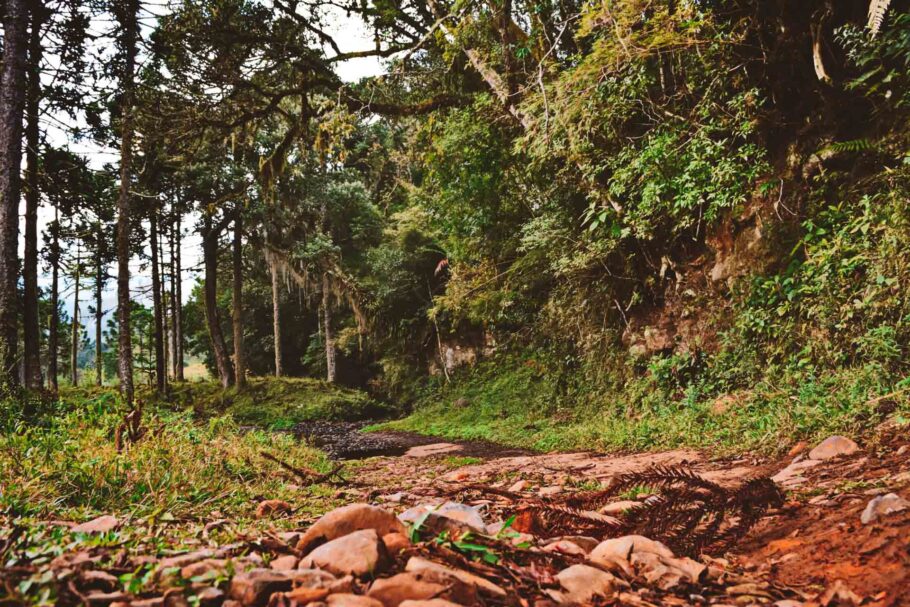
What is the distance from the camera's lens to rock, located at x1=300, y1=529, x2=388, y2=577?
4.34 feet

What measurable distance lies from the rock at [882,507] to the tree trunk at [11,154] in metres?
8.88

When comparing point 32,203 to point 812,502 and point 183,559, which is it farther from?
point 812,502

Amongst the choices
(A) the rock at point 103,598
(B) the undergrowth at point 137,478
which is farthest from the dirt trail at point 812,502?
(A) the rock at point 103,598

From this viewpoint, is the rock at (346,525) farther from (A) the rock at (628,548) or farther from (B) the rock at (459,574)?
(A) the rock at (628,548)

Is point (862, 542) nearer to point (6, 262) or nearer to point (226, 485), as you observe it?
point (226, 485)

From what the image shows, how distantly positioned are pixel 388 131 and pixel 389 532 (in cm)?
2572

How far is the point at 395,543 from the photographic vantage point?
58.1 inches

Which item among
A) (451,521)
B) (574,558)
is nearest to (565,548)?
(574,558)

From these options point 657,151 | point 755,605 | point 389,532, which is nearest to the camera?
point 755,605

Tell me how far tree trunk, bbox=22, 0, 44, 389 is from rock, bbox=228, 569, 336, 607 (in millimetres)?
11898

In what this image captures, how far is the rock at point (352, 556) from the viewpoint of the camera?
1.32 meters

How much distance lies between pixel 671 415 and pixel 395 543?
568cm

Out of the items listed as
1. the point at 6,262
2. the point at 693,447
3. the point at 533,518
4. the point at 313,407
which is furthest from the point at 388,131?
the point at 533,518

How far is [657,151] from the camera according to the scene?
6562 mm
